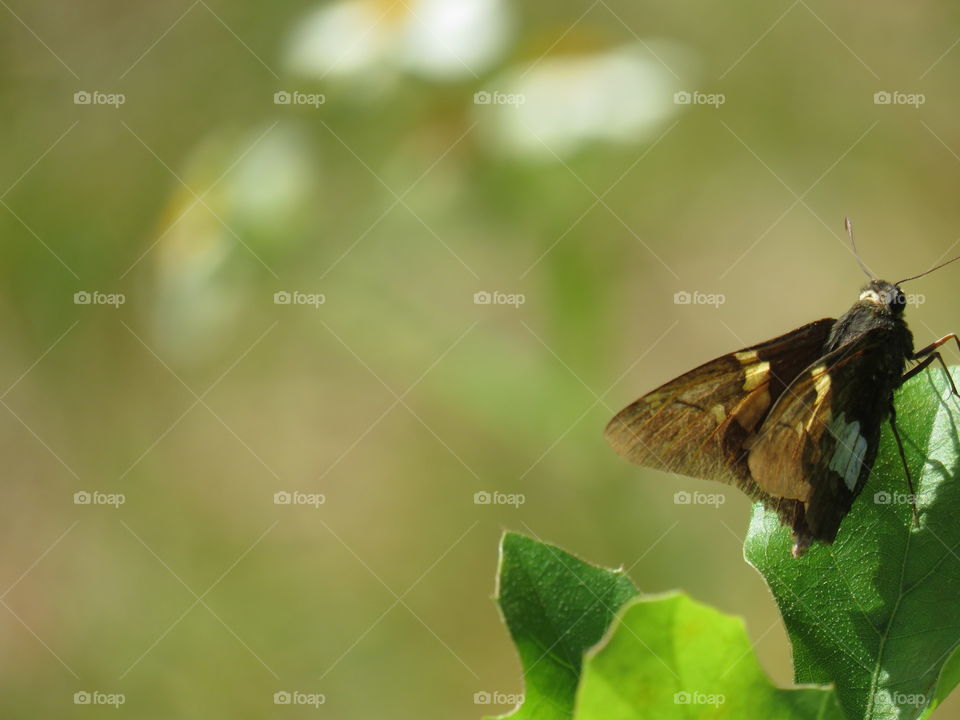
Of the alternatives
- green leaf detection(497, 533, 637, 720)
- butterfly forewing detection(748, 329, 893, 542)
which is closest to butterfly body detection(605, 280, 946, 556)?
butterfly forewing detection(748, 329, 893, 542)

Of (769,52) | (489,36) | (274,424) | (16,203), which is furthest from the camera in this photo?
(274,424)

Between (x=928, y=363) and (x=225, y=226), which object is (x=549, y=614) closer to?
(x=928, y=363)

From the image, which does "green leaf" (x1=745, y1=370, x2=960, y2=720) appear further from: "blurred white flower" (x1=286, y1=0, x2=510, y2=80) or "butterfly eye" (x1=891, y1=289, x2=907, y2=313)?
"blurred white flower" (x1=286, y1=0, x2=510, y2=80)

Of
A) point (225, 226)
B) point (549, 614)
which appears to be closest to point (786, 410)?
point (549, 614)

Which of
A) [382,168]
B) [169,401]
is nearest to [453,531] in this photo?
[169,401]

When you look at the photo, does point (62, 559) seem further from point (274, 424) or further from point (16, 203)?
point (16, 203)
